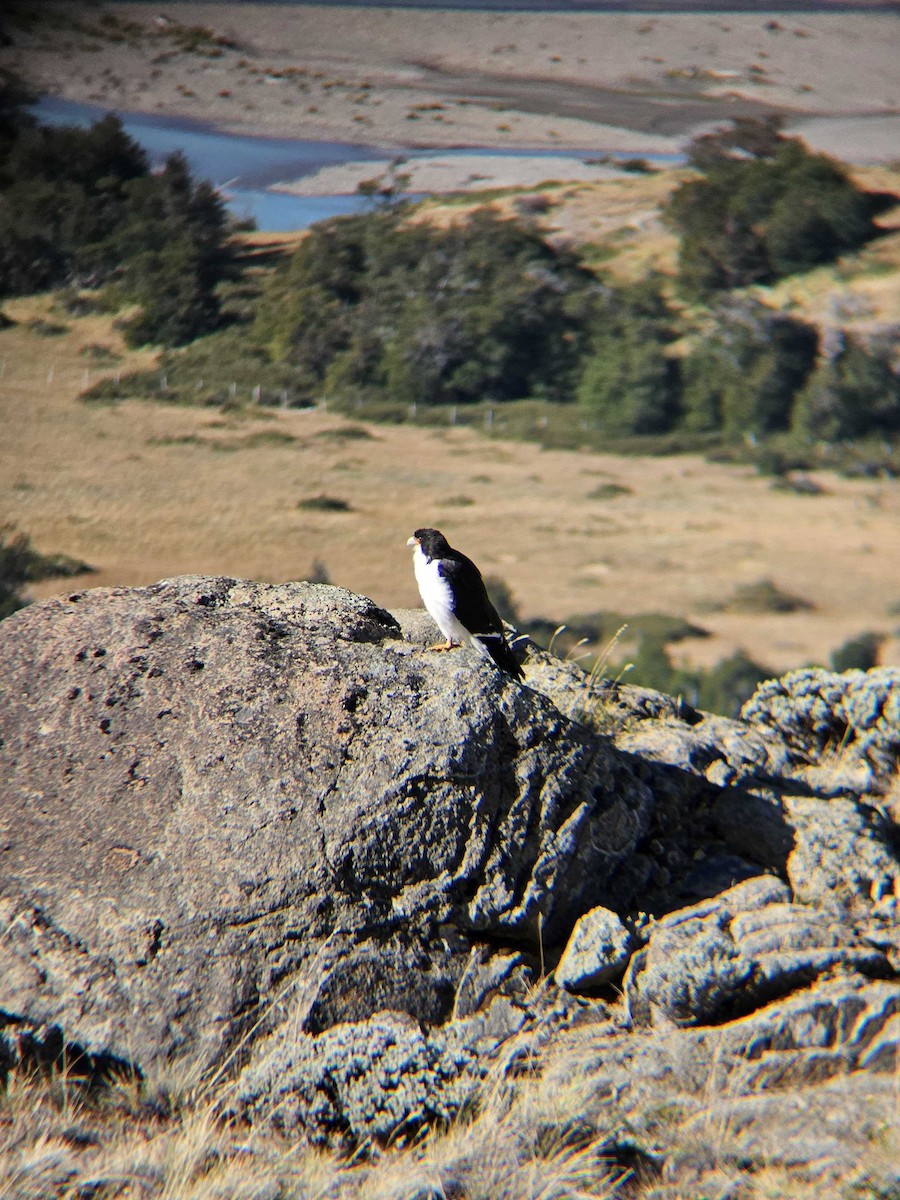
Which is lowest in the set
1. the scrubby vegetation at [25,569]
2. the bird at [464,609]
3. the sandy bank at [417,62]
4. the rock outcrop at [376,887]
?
the scrubby vegetation at [25,569]

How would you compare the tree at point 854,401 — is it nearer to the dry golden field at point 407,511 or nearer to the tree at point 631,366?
the dry golden field at point 407,511

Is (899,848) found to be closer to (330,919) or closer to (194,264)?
(330,919)

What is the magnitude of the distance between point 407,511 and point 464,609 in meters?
26.3

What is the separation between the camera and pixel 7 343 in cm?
3506

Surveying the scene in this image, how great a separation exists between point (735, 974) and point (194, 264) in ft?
127

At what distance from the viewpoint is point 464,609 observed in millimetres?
5176

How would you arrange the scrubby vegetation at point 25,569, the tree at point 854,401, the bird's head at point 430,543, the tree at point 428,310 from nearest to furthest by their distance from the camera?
the bird's head at point 430,543
the scrubby vegetation at point 25,569
the tree at point 854,401
the tree at point 428,310

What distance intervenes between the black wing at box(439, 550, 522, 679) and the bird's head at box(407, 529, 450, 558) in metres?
0.21

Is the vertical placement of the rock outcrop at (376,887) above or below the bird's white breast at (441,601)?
below

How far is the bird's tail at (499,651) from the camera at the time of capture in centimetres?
512

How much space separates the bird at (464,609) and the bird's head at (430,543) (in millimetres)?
127

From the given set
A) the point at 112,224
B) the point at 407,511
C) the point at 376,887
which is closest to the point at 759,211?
the point at 407,511

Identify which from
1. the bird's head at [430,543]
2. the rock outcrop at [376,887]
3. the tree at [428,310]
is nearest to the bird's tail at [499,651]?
the rock outcrop at [376,887]

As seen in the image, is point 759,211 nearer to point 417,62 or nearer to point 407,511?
point 417,62
